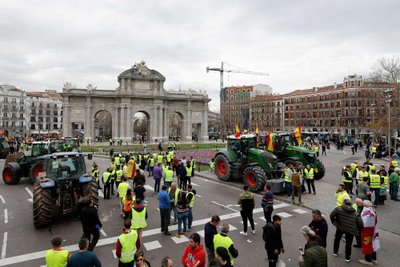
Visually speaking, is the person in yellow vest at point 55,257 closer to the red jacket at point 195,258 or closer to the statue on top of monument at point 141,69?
the red jacket at point 195,258

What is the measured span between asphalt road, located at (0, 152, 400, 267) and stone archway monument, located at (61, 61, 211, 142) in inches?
1581

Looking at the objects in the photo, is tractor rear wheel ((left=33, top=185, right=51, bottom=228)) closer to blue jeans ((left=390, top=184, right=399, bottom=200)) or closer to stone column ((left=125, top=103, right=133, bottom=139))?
blue jeans ((left=390, top=184, right=399, bottom=200))

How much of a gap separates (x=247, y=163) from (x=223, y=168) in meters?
2.24

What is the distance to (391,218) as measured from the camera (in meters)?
9.98

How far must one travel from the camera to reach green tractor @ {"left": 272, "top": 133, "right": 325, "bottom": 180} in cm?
1658

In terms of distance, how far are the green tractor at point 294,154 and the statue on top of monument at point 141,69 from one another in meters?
42.1

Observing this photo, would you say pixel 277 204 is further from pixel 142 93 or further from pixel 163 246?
pixel 142 93

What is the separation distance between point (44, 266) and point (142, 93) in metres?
48.9

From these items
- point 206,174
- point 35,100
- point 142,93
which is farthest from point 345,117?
point 35,100

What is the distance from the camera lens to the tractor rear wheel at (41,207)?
28.3ft

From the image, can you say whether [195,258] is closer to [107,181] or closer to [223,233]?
[223,233]

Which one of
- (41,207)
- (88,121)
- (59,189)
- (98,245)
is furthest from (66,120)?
(98,245)

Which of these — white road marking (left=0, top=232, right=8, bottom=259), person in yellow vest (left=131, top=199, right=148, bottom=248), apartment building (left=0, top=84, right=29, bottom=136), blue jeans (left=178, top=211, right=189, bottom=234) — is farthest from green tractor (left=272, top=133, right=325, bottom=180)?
apartment building (left=0, top=84, right=29, bottom=136)

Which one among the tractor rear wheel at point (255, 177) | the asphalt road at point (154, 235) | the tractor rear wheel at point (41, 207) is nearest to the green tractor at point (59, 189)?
the tractor rear wheel at point (41, 207)
